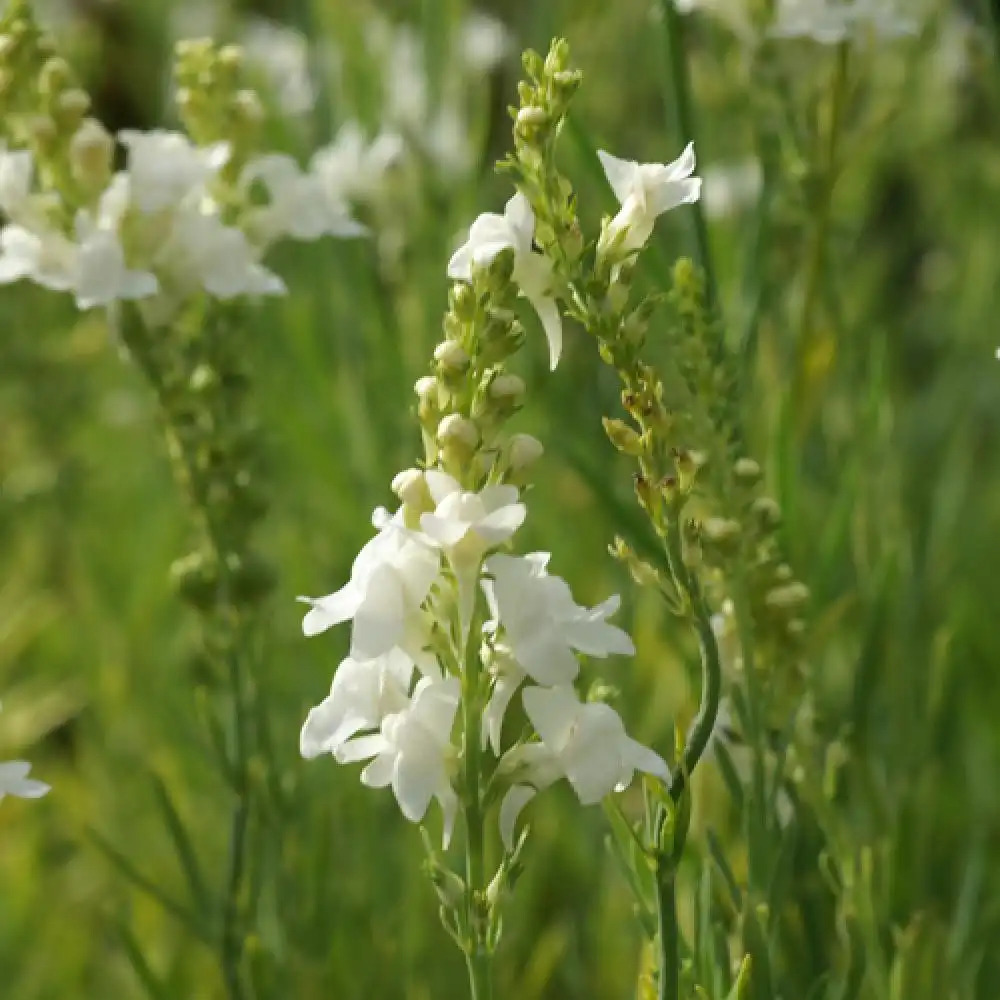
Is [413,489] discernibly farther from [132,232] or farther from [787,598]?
[132,232]

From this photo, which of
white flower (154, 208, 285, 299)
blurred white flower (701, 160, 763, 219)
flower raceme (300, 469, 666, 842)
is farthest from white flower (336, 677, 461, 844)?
blurred white flower (701, 160, 763, 219)

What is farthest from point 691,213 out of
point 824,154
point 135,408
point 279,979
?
point 135,408

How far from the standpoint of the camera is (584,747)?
47 cm

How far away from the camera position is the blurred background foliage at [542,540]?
84cm

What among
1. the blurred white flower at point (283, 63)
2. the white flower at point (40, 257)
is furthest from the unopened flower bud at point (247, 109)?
the blurred white flower at point (283, 63)

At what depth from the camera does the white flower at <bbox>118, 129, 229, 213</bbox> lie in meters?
0.77

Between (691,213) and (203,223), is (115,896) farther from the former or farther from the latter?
(691,213)

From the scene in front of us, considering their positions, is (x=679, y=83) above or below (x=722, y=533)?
above

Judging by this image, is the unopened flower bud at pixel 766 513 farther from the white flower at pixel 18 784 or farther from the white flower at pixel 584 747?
the white flower at pixel 18 784

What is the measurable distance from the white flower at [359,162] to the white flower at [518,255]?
0.70 m

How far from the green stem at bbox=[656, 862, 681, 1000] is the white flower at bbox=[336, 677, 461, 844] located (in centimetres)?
7

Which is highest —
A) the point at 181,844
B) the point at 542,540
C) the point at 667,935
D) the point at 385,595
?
the point at 385,595

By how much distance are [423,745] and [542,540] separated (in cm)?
85

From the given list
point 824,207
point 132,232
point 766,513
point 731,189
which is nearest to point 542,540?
point 731,189
